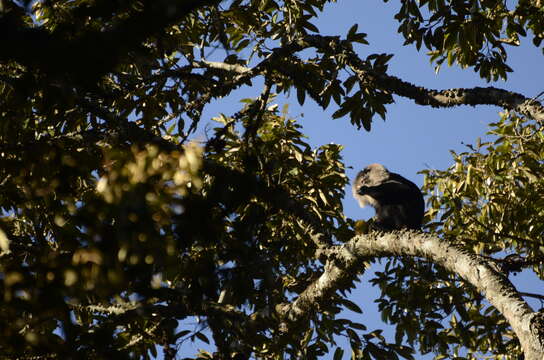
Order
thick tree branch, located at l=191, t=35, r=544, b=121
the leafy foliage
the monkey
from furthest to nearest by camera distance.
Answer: the monkey
thick tree branch, located at l=191, t=35, r=544, b=121
the leafy foliage

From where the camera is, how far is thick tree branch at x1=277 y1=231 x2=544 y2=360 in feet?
6.88

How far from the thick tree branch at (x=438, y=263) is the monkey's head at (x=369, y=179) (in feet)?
9.69

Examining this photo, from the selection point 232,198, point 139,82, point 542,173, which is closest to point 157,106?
point 139,82

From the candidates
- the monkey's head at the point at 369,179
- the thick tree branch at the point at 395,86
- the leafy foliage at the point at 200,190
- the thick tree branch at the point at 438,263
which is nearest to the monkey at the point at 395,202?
the monkey's head at the point at 369,179

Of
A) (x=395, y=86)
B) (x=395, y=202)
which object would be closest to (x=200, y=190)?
(x=395, y=86)

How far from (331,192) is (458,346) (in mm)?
1599

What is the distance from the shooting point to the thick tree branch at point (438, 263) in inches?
82.5

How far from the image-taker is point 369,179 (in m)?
6.32

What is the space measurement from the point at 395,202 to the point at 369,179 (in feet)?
2.25

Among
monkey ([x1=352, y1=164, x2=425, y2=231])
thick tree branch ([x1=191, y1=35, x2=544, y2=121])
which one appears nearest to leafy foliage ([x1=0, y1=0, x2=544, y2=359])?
thick tree branch ([x1=191, y1=35, x2=544, y2=121])

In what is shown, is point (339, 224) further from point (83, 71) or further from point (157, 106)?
point (83, 71)

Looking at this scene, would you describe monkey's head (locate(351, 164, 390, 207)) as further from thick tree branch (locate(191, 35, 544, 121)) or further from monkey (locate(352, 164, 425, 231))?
thick tree branch (locate(191, 35, 544, 121))

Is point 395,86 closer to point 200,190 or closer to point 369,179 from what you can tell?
point 200,190

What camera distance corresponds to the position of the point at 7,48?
1689mm
